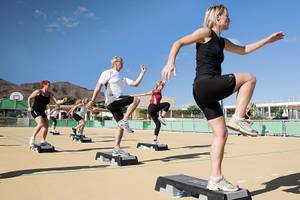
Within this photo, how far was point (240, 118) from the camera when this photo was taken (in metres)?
3.53

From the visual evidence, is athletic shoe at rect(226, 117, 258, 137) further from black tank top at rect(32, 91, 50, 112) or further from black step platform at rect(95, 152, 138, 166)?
black tank top at rect(32, 91, 50, 112)

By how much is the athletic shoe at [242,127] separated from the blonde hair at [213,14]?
1181 millimetres

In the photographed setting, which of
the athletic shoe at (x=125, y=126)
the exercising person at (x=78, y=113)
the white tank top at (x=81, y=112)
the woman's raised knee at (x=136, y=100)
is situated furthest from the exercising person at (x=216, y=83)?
the white tank top at (x=81, y=112)

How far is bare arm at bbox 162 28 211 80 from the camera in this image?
3320mm

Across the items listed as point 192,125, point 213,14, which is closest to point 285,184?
point 213,14

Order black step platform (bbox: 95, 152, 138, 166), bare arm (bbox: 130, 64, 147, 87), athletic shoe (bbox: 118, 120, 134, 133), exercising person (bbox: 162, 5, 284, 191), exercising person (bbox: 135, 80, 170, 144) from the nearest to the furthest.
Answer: exercising person (bbox: 162, 5, 284, 191) → black step platform (bbox: 95, 152, 138, 166) → athletic shoe (bbox: 118, 120, 134, 133) → bare arm (bbox: 130, 64, 147, 87) → exercising person (bbox: 135, 80, 170, 144)

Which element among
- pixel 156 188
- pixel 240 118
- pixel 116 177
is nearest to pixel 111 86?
pixel 116 177

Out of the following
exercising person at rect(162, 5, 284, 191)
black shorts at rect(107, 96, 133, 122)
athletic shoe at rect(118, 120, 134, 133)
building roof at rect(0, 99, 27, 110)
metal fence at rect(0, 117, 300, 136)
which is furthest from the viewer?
building roof at rect(0, 99, 27, 110)

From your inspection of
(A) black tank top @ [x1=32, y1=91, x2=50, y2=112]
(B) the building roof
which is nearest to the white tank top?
(A) black tank top @ [x1=32, y1=91, x2=50, y2=112]

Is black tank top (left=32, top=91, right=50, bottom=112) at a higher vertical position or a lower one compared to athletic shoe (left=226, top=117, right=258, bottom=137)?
higher

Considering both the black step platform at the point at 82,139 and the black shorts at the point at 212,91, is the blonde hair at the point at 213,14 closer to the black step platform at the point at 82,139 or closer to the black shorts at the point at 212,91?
the black shorts at the point at 212,91

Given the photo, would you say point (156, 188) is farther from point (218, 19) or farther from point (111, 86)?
point (111, 86)

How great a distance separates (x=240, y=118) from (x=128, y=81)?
4.63 m

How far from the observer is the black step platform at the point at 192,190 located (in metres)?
3.35
